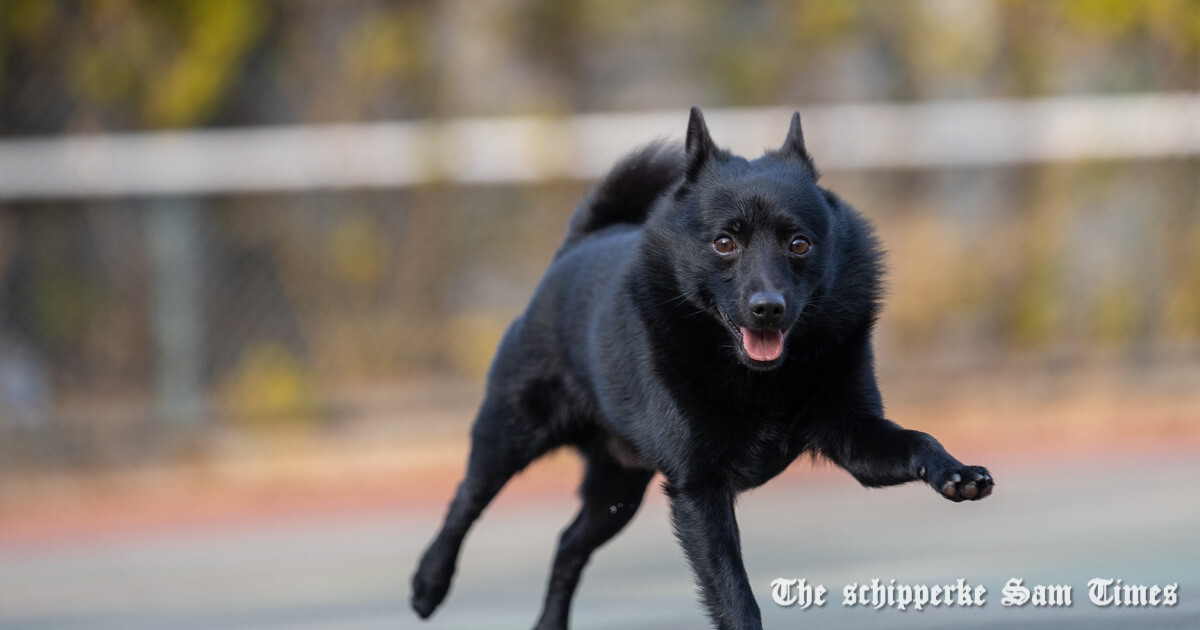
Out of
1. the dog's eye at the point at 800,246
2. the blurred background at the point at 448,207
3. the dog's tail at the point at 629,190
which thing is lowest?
the dog's eye at the point at 800,246

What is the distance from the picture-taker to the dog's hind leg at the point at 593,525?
4730 mm

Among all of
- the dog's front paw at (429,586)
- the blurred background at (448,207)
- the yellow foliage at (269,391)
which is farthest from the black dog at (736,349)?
the yellow foliage at (269,391)

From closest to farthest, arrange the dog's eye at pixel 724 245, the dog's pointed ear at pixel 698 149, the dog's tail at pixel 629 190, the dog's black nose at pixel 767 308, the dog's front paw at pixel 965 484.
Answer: the dog's front paw at pixel 965 484 < the dog's black nose at pixel 767 308 < the dog's eye at pixel 724 245 < the dog's pointed ear at pixel 698 149 < the dog's tail at pixel 629 190

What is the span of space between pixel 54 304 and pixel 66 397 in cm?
57

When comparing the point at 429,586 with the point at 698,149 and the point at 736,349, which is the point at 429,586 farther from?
the point at 698,149

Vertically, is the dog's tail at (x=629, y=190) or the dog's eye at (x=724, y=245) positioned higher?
the dog's tail at (x=629, y=190)

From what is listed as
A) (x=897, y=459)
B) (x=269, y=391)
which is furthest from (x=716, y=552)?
(x=269, y=391)

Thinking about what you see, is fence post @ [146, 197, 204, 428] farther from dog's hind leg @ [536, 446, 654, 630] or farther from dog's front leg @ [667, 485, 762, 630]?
dog's front leg @ [667, 485, 762, 630]

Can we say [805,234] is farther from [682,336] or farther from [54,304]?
[54,304]

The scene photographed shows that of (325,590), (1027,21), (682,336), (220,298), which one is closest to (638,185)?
(682,336)

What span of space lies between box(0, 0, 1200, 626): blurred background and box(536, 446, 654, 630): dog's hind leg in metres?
4.11

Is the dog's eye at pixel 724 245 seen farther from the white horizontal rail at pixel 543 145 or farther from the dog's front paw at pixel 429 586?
the white horizontal rail at pixel 543 145

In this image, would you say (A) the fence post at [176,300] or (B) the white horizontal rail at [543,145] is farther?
(B) the white horizontal rail at [543,145]

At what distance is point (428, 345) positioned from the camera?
1007 centimetres
